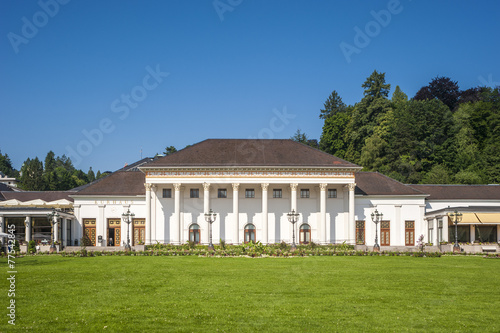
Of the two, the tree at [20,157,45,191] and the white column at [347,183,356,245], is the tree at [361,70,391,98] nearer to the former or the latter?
the white column at [347,183,356,245]

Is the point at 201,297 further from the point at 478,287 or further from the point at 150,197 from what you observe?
the point at 150,197

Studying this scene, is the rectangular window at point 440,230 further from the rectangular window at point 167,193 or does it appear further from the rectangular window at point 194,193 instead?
the rectangular window at point 167,193

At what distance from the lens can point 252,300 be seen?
18.8 meters

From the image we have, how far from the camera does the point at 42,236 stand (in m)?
60.2

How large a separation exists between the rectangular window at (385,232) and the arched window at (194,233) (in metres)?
20.7

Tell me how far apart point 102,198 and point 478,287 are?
4907cm

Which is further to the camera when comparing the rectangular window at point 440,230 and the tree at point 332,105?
the tree at point 332,105

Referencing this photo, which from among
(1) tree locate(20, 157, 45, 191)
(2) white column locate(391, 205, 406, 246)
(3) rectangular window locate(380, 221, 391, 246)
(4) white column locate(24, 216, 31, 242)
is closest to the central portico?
(3) rectangular window locate(380, 221, 391, 246)

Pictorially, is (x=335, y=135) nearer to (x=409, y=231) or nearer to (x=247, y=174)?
(x=409, y=231)

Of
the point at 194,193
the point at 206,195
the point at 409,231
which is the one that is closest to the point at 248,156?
the point at 206,195

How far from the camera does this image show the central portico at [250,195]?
198 feet

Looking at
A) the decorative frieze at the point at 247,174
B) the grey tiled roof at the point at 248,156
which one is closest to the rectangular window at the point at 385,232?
the decorative frieze at the point at 247,174

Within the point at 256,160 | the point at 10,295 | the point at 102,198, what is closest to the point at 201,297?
the point at 10,295

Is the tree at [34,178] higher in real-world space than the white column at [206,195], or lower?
higher
